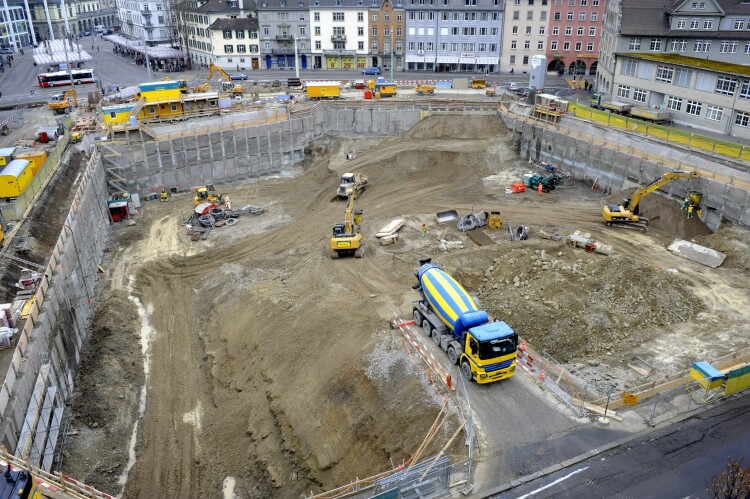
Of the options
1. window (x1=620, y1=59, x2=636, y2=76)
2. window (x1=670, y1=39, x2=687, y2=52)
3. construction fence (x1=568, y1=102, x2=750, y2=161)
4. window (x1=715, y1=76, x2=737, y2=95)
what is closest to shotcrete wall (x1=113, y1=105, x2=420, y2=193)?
construction fence (x1=568, y1=102, x2=750, y2=161)

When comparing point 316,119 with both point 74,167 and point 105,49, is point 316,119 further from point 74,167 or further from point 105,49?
point 105,49

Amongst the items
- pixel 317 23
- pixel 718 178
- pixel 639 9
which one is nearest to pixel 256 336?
pixel 718 178

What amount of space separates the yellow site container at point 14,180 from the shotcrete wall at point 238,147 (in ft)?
43.7

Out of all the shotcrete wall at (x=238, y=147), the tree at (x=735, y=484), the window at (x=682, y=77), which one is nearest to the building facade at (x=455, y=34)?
the shotcrete wall at (x=238, y=147)

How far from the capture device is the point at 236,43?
92.4 m

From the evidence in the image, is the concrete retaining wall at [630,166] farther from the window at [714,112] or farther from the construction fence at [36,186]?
the construction fence at [36,186]

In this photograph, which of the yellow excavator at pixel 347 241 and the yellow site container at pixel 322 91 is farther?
the yellow site container at pixel 322 91

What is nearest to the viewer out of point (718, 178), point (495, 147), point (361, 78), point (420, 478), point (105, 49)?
point (420, 478)

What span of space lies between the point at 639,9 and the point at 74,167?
196 feet

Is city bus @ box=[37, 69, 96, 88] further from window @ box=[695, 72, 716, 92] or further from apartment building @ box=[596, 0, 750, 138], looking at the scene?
window @ box=[695, 72, 716, 92]

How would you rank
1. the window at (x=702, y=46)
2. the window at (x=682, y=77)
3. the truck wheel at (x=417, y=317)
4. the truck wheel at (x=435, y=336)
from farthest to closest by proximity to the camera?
1. the window at (x=702, y=46)
2. the window at (x=682, y=77)
3. the truck wheel at (x=417, y=317)
4. the truck wheel at (x=435, y=336)

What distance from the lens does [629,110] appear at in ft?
189

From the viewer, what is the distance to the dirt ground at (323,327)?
23641mm

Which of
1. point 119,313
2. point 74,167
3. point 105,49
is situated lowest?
point 119,313
